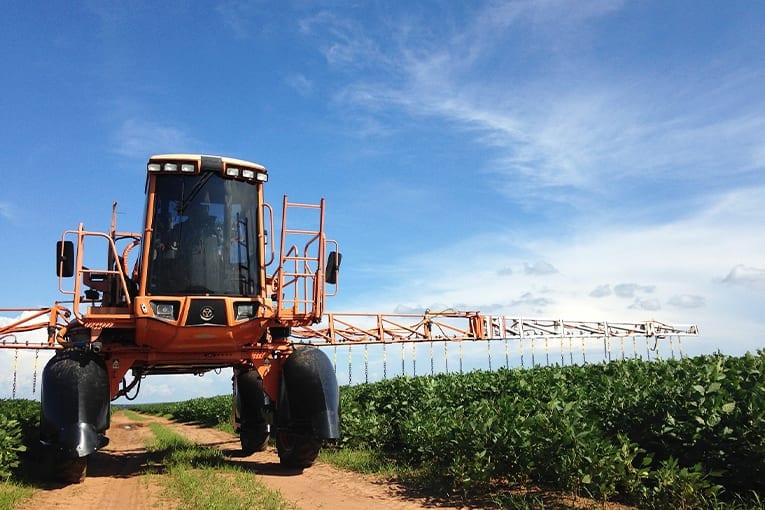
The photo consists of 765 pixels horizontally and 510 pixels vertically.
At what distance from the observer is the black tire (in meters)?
11.2

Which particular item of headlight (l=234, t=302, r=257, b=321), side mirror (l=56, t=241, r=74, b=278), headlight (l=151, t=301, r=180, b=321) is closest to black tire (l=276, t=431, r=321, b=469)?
A: headlight (l=234, t=302, r=257, b=321)

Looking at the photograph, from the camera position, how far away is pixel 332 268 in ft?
35.9

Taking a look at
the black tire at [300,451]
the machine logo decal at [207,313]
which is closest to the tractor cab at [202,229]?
the machine logo decal at [207,313]

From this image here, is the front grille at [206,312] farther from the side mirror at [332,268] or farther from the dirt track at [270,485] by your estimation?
the dirt track at [270,485]

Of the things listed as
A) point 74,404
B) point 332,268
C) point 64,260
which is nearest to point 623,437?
point 332,268

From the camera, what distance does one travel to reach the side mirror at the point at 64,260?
1010cm

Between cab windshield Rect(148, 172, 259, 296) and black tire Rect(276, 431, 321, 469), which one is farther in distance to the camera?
black tire Rect(276, 431, 321, 469)

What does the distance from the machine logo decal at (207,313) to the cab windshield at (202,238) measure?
1.09 feet

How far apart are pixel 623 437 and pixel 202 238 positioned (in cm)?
765

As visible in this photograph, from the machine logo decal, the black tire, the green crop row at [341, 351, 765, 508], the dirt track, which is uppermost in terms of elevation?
the machine logo decal

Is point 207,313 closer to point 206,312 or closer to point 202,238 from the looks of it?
point 206,312

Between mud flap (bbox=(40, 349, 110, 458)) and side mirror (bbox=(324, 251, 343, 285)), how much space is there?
14.1 ft

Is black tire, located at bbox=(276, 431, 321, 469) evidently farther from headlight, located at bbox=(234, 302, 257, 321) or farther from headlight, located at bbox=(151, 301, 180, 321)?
headlight, located at bbox=(151, 301, 180, 321)

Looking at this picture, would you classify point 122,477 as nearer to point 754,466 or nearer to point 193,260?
point 193,260
